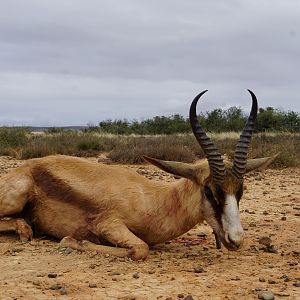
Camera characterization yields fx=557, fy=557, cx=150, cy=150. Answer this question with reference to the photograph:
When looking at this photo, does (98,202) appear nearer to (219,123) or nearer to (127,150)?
(127,150)

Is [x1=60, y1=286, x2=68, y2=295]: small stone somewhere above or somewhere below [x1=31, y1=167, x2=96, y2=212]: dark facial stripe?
below

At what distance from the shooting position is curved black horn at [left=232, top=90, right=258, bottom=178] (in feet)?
19.9

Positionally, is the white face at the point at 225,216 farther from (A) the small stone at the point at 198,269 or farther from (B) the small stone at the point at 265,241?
(B) the small stone at the point at 265,241

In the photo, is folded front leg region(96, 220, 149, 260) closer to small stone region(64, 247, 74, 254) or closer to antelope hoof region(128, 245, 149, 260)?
antelope hoof region(128, 245, 149, 260)

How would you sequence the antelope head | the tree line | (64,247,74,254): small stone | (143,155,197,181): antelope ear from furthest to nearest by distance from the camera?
the tree line
(64,247,74,254): small stone
(143,155,197,181): antelope ear
the antelope head

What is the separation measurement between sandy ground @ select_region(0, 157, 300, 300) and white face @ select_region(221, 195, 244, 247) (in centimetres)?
33

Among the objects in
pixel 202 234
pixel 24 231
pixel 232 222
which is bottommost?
pixel 202 234

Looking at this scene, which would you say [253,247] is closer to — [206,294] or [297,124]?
[206,294]

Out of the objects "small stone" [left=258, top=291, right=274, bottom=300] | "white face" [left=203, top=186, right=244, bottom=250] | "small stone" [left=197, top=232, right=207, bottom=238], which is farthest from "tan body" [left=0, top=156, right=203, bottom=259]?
"small stone" [left=258, top=291, right=274, bottom=300]

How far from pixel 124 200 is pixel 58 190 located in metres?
0.96

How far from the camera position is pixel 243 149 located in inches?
245

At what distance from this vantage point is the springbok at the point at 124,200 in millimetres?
6078

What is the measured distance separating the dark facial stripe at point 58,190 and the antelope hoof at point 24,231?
50 centimetres

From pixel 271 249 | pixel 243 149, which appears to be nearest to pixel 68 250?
pixel 243 149
